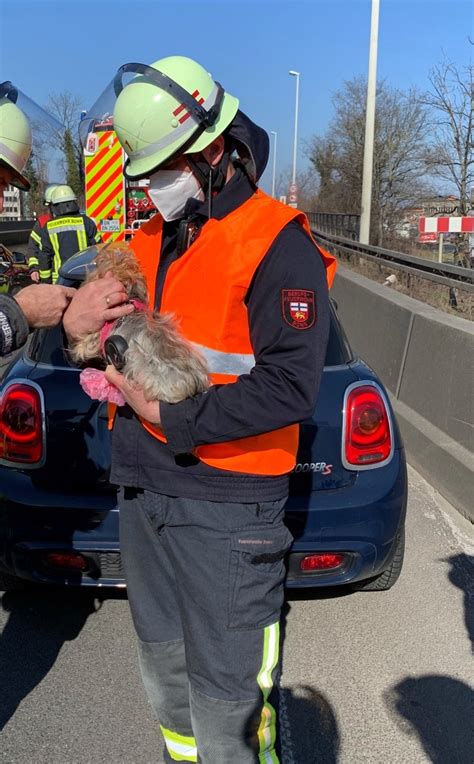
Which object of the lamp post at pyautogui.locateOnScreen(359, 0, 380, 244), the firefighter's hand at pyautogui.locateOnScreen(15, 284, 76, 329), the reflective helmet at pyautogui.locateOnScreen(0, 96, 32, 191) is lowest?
the firefighter's hand at pyautogui.locateOnScreen(15, 284, 76, 329)

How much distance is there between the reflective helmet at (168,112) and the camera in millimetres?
1963

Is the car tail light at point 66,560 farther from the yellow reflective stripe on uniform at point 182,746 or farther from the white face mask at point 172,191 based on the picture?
the white face mask at point 172,191

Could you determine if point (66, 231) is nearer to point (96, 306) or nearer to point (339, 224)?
point (96, 306)

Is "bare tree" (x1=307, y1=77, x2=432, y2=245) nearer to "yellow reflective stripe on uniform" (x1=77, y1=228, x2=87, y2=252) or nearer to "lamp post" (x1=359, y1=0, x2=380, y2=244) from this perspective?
"lamp post" (x1=359, y1=0, x2=380, y2=244)

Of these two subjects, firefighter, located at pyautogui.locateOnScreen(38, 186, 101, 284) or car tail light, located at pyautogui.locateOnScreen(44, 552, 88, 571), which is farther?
firefighter, located at pyautogui.locateOnScreen(38, 186, 101, 284)

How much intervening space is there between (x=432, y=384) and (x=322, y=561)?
8.86 ft

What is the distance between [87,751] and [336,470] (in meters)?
1.55

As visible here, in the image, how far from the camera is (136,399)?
1.94 meters

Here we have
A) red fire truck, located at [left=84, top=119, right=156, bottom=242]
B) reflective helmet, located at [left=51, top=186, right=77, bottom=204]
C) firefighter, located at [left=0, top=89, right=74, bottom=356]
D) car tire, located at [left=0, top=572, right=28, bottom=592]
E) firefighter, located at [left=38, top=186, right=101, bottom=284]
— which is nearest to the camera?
firefighter, located at [left=0, top=89, right=74, bottom=356]

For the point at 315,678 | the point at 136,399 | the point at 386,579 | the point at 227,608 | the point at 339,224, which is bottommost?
the point at 315,678

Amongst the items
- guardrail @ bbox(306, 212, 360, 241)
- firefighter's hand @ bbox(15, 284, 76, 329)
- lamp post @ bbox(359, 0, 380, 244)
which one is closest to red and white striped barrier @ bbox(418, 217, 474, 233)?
lamp post @ bbox(359, 0, 380, 244)

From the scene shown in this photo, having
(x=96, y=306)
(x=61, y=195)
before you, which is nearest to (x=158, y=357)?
(x=96, y=306)

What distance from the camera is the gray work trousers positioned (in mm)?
1955

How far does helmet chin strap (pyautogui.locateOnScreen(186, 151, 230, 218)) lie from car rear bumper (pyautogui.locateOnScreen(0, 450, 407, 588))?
1.69 meters
